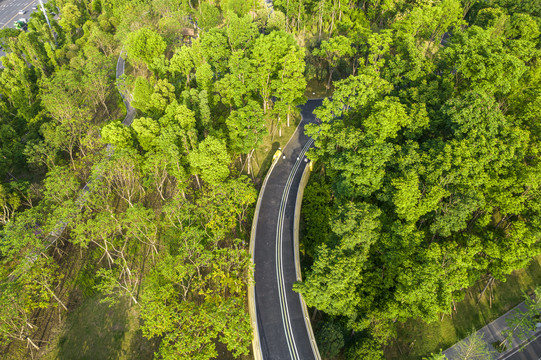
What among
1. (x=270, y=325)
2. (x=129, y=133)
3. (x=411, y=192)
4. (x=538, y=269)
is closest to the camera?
(x=411, y=192)

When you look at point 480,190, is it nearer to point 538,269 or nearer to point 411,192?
point 411,192

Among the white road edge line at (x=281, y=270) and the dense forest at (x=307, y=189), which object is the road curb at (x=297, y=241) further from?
the white road edge line at (x=281, y=270)

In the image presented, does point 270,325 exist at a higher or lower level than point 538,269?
higher

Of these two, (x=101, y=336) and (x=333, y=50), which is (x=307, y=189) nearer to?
(x=333, y=50)

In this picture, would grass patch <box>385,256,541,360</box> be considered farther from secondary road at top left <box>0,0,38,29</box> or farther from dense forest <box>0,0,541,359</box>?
secondary road at top left <box>0,0,38,29</box>

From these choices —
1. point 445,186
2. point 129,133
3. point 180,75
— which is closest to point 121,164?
point 129,133

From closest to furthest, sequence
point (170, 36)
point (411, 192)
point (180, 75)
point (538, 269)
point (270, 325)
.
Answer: point (411, 192), point (270, 325), point (538, 269), point (180, 75), point (170, 36)
